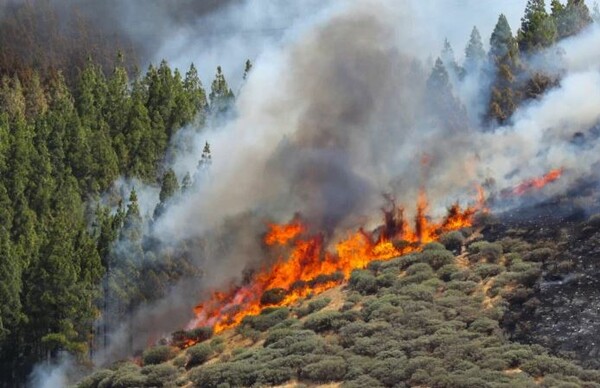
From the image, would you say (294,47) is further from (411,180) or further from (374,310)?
(374,310)

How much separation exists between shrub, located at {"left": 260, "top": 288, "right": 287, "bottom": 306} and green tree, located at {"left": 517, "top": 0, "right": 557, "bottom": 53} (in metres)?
32.1

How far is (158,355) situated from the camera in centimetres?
6028

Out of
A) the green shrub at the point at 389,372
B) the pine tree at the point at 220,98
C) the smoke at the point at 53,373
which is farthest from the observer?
the pine tree at the point at 220,98

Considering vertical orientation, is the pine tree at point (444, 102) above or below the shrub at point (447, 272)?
above

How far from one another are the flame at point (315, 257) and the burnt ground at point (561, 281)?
13.8 feet

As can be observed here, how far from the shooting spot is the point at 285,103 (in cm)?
7594

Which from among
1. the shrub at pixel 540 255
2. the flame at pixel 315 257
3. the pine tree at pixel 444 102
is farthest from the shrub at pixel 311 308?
the pine tree at pixel 444 102

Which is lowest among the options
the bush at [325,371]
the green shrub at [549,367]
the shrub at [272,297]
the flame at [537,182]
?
the green shrub at [549,367]

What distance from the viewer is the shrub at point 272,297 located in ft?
210

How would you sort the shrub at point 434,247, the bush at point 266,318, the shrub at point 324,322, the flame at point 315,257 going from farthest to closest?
1. the flame at point 315,257
2. the shrub at point 434,247
3. the bush at point 266,318
4. the shrub at point 324,322

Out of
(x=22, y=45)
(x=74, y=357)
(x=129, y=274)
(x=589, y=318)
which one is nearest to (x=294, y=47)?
(x=129, y=274)

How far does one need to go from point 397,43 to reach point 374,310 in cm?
2598

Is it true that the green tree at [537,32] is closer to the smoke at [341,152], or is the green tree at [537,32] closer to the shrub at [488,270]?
the smoke at [341,152]

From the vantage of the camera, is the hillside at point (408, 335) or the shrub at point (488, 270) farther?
the shrub at point (488, 270)
